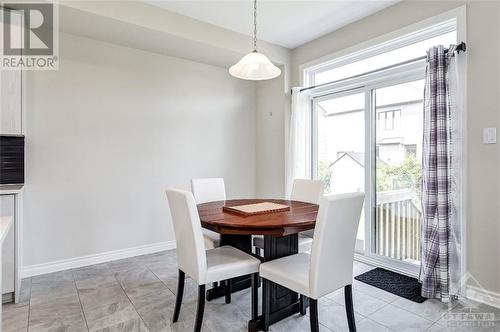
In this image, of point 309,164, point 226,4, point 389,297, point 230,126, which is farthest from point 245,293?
point 226,4

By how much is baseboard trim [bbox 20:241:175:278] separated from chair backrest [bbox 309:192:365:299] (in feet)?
8.36

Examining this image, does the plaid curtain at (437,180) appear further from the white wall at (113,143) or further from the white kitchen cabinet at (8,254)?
the white kitchen cabinet at (8,254)

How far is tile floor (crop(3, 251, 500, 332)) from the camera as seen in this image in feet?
6.59

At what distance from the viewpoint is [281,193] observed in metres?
4.14

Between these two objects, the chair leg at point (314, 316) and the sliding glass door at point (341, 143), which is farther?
the sliding glass door at point (341, 143)

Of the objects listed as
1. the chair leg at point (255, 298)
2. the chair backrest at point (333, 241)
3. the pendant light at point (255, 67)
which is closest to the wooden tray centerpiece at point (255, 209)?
the chair leg at point (255, 298)

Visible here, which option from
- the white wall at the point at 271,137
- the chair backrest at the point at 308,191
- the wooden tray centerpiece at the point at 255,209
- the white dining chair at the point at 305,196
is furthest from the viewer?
the white wall at the point at 271,137

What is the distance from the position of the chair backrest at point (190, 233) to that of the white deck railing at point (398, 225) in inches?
86.1

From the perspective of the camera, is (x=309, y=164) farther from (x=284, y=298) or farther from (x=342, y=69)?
(x=284, y=298)

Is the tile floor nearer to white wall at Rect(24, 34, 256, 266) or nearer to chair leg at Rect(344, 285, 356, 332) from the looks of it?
chair leg at Rect(344, 285, 356, 332)

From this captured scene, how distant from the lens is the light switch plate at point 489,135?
225cm

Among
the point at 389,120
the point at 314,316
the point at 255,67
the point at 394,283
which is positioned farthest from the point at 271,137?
the point at 314,316

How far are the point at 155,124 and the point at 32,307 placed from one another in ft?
7.20

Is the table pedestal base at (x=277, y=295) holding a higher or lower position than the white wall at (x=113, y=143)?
lower
